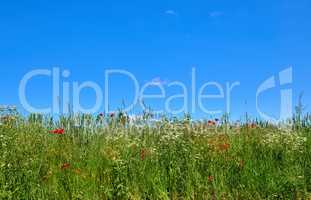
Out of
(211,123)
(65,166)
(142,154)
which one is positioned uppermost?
(211,123)

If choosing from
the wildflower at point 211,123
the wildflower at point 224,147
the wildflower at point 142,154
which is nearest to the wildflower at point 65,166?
the wildflower at point 142,154

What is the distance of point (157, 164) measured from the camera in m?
7.87

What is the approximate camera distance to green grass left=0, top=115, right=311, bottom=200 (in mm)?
7270

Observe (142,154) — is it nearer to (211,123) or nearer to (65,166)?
(65,166)

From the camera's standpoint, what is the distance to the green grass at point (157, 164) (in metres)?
7.27

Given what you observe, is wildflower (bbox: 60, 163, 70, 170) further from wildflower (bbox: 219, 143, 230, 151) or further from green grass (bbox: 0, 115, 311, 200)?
wildflower (bbox: 219, 143, 230, 151)

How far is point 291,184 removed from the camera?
7.25 meters

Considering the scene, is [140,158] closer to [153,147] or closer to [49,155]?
[153,147]

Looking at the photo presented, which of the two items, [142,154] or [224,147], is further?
[224,147]

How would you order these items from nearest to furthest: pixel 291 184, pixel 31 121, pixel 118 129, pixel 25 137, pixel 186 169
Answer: pixel 291 184 → pixel 186 169 → pixel 25 137 → pixel 118 129 → pixel 31 121

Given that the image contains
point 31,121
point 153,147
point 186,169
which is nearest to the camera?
point 186,169

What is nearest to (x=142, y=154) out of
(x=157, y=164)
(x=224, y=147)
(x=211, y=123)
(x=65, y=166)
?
(x=157, y=164)

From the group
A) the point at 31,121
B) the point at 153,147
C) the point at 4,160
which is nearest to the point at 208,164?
the point at 153,147

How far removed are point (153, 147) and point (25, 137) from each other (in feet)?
7.54
